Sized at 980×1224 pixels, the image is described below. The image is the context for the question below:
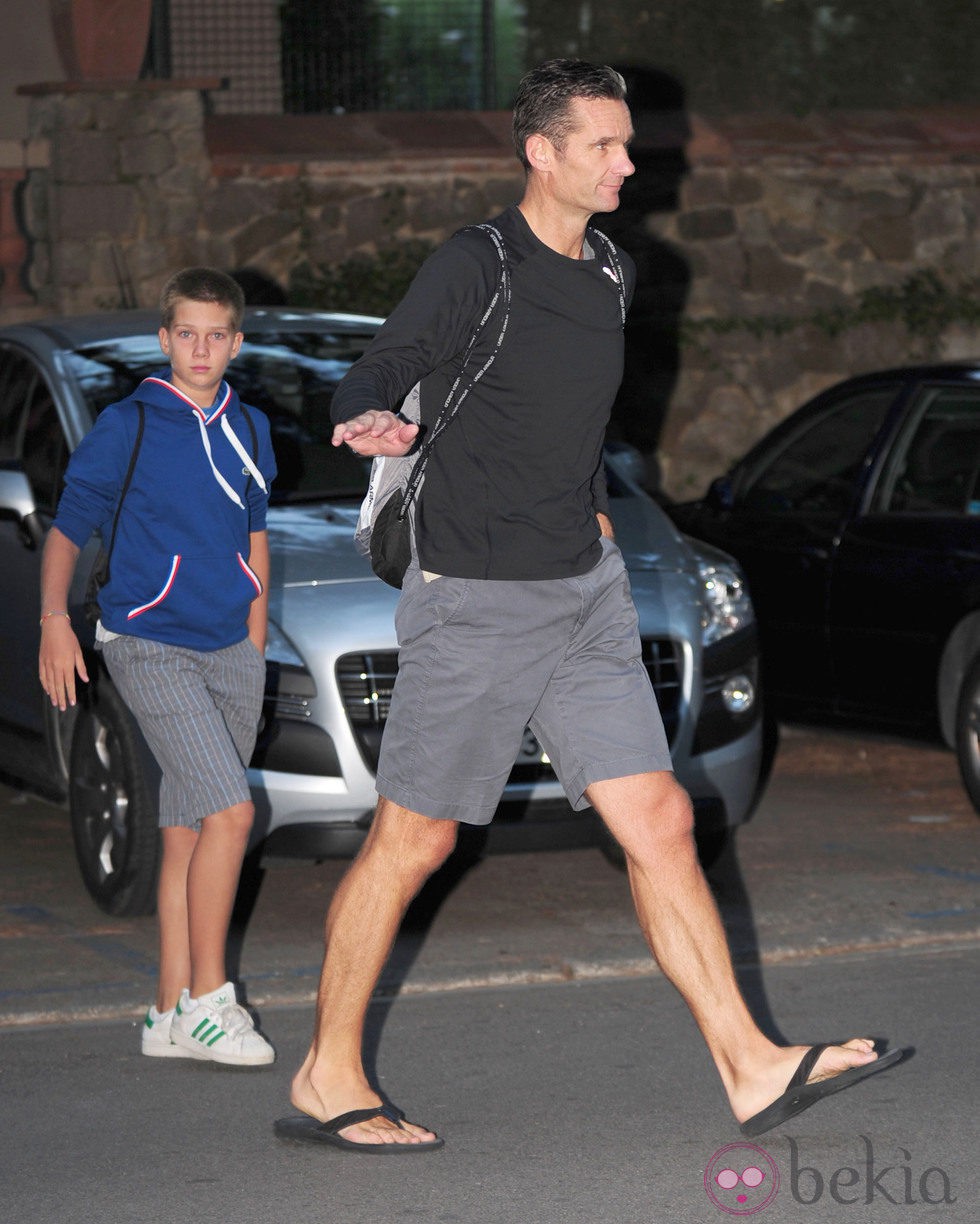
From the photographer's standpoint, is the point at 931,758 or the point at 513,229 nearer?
the point at 513,229

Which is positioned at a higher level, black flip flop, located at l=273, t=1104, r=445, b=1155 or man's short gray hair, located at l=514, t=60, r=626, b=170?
man's short gray hair, located at l=514, t=60, r=626, b=170

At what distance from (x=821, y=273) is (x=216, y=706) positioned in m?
10.2

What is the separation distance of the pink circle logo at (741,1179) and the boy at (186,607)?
49.4 inches

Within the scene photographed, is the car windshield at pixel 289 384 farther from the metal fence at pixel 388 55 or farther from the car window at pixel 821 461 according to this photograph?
the metal fence at pixel 388 55

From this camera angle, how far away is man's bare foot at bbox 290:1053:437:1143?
4594mm

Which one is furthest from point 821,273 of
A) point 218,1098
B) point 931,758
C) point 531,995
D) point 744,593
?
point 218,1098

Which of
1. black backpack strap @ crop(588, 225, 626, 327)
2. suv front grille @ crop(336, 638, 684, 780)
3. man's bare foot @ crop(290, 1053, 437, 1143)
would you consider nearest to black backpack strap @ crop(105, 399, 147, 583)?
suv front grille @ crop(336, 638, 684, 780)

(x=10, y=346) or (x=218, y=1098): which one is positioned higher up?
(x=10, y=346)

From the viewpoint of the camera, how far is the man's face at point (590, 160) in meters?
4.42

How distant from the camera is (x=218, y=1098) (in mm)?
5078

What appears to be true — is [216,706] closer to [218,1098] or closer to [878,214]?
[218,1098]

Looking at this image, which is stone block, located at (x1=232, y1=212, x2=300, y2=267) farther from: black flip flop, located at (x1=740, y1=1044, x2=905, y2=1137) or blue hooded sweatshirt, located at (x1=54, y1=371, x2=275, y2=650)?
black flip flop, located at (x1=740, y1=1044, x2=905, y2=1137)

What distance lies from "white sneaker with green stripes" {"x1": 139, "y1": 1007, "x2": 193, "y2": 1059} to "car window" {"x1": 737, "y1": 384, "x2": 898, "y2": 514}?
4221mm

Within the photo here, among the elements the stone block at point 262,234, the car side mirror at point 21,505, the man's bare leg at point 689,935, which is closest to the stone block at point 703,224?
the stone block at point 262,234
